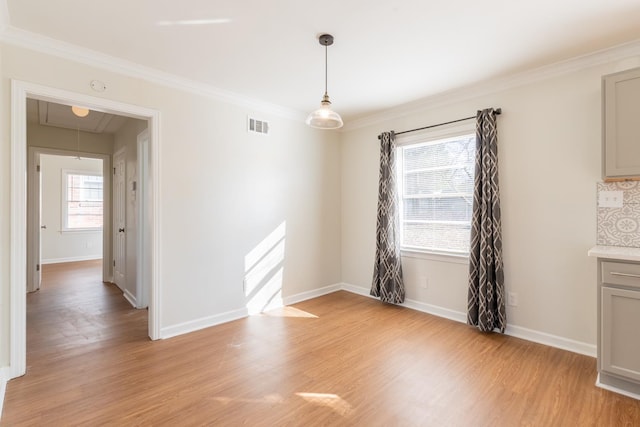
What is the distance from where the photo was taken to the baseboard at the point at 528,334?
2.74 metres

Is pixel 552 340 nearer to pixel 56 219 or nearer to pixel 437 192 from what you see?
pixel 437 192

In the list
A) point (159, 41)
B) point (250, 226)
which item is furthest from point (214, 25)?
point (250, 226)

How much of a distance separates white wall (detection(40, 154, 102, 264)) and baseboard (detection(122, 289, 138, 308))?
4.25m

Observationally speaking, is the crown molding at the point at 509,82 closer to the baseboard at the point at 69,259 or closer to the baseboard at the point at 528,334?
the baseboard at the point at 528,334

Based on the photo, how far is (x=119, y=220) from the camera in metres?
5.03

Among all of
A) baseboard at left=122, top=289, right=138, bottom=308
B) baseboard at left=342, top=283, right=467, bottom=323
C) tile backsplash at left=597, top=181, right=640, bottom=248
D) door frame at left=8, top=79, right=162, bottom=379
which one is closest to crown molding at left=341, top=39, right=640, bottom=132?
tile backsplash at left=597, top=181, right=640, bottom=248

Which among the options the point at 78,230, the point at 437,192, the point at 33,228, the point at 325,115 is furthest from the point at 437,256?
the point at 78,230

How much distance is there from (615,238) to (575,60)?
5.13ft

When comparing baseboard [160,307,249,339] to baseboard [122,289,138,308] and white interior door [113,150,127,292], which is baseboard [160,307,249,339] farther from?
white interior door [113,150,127,292]

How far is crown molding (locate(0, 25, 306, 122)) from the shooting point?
2.35 m

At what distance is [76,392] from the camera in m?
2.20

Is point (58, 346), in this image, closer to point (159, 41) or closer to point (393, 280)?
point (159, 41)

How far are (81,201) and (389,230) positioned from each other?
7.95m

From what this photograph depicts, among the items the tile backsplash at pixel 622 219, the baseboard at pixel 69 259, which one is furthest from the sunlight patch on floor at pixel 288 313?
the baseboard at pixel 69 259
